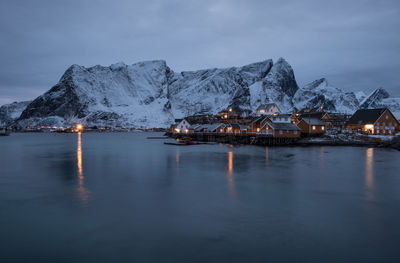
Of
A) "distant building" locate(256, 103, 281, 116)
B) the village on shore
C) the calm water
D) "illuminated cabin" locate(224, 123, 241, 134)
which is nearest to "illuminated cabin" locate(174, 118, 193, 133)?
the village on shore

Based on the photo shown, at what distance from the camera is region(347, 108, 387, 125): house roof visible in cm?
6137

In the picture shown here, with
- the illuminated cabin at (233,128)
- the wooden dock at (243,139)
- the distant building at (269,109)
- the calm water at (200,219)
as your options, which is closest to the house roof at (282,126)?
the wooden dock at (243,139)

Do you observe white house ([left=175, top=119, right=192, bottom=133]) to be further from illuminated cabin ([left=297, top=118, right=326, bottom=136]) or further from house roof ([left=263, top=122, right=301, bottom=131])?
illuminated cabin ([left=297, top=118, right=326, bottom=136])

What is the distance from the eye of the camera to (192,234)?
10.3 metres

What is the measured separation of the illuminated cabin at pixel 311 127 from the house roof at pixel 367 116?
1089cm

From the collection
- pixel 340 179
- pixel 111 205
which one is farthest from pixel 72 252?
pixel 340 179

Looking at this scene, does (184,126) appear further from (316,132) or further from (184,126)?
(316,132)

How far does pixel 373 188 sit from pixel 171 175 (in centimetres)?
1641

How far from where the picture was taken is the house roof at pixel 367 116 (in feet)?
201

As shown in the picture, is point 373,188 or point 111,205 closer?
point 111,205

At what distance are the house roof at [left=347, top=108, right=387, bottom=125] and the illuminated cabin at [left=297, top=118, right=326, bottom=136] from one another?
10.9 m

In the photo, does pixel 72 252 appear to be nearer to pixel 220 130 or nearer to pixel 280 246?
pixel 280 246

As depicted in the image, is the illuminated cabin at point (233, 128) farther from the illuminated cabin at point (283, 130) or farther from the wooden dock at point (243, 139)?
the illuminated cabin at point (283, 130)

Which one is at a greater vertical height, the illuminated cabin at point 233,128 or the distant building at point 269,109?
the distant building at point 269,109
